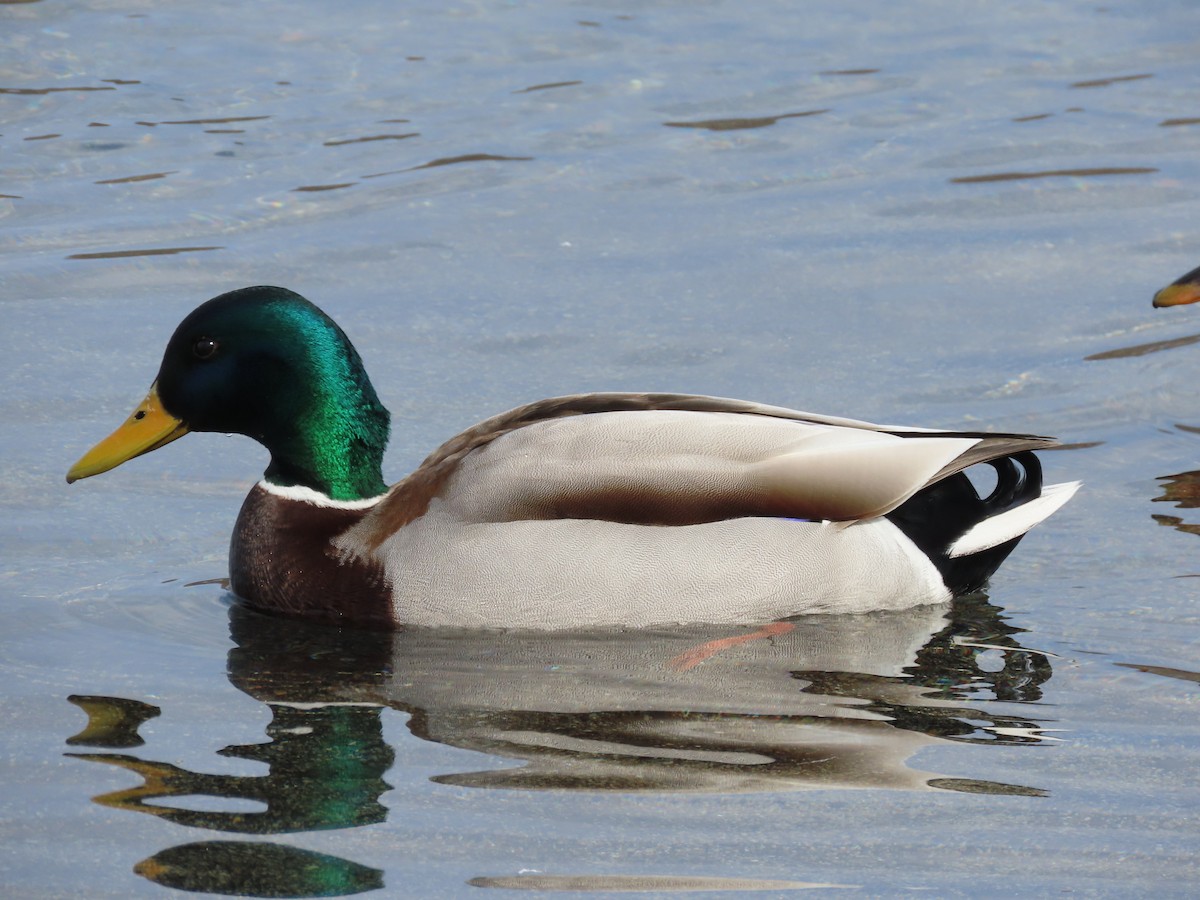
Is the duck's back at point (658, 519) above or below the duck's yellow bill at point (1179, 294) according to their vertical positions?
below

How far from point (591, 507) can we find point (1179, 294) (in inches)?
92.4

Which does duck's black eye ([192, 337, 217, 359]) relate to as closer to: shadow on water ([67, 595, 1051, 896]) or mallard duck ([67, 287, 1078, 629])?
mallard duck ([67, 287, 1078, 629])

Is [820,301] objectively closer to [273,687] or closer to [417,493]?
[417,493]

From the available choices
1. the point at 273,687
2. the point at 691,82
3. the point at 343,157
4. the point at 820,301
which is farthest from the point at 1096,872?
the point at 691,82

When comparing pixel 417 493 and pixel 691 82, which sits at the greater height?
pixel 691 82

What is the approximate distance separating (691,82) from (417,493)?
555 cm

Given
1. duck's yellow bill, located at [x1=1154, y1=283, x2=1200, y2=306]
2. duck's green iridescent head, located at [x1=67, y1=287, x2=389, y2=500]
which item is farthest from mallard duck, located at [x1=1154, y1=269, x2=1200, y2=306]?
duck's green iridescent head, located at [x1=67, y1=287, x2=389, y2=500]

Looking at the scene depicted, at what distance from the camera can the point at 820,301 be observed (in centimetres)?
802

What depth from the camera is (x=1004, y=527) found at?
5668mm

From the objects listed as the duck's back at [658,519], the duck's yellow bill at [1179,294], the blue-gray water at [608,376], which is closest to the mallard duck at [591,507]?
the duck's back at [658,519]

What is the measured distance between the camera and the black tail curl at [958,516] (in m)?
5.70

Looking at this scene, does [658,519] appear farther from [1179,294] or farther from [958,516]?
[1179,294]

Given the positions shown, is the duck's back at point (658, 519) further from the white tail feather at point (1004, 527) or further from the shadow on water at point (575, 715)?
the white tail feather at point (1004, 527)

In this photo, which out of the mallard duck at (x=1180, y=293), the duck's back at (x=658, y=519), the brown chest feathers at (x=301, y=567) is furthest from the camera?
the mallard duck at (x=1180, y=293)
